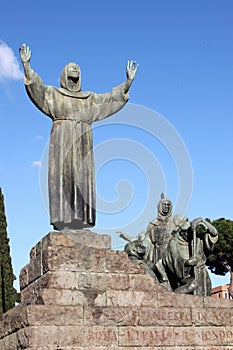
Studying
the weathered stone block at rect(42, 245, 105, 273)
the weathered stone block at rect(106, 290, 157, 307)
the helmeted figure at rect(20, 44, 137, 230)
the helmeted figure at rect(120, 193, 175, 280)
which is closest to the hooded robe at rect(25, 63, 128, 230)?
the helmeted figure at rect(20, 44, 137, 230)

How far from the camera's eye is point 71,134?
460 inches

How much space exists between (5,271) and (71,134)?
14591mm

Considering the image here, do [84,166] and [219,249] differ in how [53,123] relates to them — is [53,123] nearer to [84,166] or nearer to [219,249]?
[84,166]

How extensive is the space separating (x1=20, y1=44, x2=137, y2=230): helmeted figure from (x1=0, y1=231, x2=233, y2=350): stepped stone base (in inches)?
22.4

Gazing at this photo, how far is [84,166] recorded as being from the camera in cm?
1162

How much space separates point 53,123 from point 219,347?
5215mm

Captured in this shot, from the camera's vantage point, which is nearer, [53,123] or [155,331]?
[155,331]

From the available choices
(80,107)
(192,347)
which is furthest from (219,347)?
(80,107)

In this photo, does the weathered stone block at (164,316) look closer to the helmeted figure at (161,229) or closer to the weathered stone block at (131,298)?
the weathered stone block at (131,298)

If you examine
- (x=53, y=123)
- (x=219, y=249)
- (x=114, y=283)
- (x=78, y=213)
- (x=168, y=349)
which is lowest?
(x=168, y=349)

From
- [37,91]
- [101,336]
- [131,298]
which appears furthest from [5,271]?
[101,336]

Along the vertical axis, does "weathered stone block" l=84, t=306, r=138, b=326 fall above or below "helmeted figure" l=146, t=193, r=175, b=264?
below

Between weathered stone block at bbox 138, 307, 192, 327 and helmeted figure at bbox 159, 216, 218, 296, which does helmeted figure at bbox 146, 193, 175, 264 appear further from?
weathered stone block at bbox 138, 307, 192, 327

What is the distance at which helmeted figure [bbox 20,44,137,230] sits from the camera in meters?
11.3
